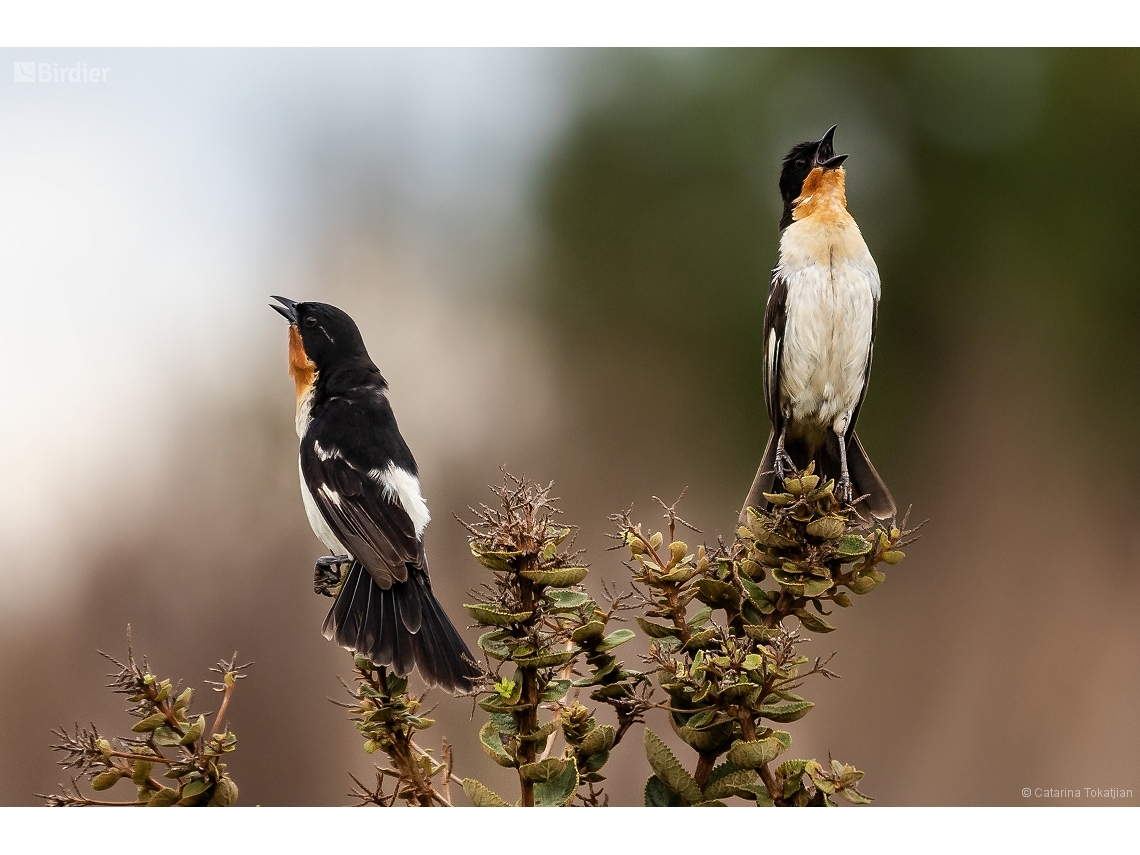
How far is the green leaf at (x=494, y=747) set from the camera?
0.95 meters

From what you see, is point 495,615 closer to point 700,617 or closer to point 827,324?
point 700,617

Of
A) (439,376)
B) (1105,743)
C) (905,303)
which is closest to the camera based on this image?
(1105,743)

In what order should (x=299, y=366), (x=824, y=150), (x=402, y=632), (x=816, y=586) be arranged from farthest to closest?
(x=824, y=150), (x=299, y=366), (x=402, y=632), (x=816, y=586)

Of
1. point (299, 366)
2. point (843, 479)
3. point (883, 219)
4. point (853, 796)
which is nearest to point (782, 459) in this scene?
point (843, 479)

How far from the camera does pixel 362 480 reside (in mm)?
1699

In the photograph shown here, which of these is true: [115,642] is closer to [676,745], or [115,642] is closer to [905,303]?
[676,745]

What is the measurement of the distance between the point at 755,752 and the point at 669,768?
0.09 m

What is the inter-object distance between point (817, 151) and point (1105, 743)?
1303 millimetres

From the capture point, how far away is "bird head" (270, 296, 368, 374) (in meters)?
1.82

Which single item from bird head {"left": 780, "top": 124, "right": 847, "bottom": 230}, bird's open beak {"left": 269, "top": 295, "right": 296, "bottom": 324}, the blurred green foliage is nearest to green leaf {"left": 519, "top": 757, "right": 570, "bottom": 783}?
bird's open beak {"left": 269, "top": 295, "right": 296, "bottom": 324}

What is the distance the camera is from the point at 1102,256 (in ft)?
7.88

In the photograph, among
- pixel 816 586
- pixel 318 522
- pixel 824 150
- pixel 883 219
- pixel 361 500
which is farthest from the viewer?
pixel 883 219

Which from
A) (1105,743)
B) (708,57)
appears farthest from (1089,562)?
(708,57)

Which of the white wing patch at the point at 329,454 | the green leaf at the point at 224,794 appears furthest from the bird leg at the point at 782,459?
the green leaf at the point at 224,794
